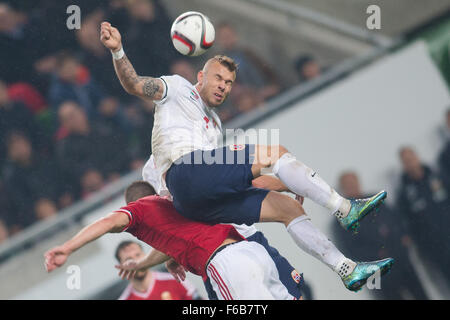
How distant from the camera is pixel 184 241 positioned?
157 inches

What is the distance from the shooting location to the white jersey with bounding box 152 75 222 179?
389 centimetres

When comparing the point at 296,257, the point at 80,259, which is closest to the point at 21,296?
the point at 80,259

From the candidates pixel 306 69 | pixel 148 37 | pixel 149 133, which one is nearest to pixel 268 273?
pixel 149 133

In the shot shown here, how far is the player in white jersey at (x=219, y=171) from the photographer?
12.2 ft

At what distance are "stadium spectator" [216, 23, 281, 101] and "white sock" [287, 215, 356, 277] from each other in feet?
9.15

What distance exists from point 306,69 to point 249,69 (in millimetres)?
683

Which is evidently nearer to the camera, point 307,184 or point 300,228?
point 307,184

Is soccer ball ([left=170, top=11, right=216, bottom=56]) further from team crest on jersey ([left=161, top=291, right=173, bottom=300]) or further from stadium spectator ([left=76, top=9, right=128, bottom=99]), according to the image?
stadium spectator ([left=76, top=9, right=128, bottom=99])

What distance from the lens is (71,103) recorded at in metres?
6.38

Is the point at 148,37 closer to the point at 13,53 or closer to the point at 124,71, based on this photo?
the point at 13,53

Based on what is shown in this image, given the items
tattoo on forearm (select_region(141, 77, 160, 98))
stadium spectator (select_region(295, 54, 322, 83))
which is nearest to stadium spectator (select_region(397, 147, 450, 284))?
stadium spectator (select_region(295, 54, 322, 83))

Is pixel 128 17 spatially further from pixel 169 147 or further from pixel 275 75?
pixel 169 147

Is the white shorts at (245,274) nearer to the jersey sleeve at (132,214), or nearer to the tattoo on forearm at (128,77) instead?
the jersey sleeve at (132,214)
